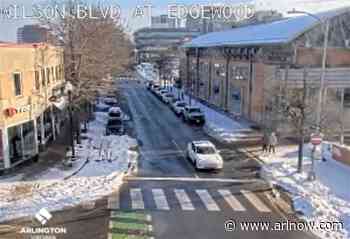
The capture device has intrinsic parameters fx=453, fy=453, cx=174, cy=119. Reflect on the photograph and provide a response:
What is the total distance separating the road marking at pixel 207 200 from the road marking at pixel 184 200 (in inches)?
25.3

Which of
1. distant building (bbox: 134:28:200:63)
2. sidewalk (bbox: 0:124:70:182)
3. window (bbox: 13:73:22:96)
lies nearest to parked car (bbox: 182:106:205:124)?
sidewalk (bbox: 0:124:70:182)

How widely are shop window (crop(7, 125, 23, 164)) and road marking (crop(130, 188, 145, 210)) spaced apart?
738cm

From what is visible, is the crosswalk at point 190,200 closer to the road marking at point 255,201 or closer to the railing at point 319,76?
the road marking at point 255,201

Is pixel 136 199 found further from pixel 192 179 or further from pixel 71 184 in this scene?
pixel 192 179

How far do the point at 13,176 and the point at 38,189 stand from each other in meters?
3.06

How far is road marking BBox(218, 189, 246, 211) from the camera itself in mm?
18609

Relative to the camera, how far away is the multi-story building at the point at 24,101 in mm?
23250

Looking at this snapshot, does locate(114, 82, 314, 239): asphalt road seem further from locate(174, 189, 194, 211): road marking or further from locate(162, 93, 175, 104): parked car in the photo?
locate(162, 93, 175, 104): parked car

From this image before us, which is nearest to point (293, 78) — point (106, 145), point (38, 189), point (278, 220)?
point (106, 145)

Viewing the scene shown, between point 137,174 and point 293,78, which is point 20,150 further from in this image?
point 293,78

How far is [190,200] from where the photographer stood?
1956cm
